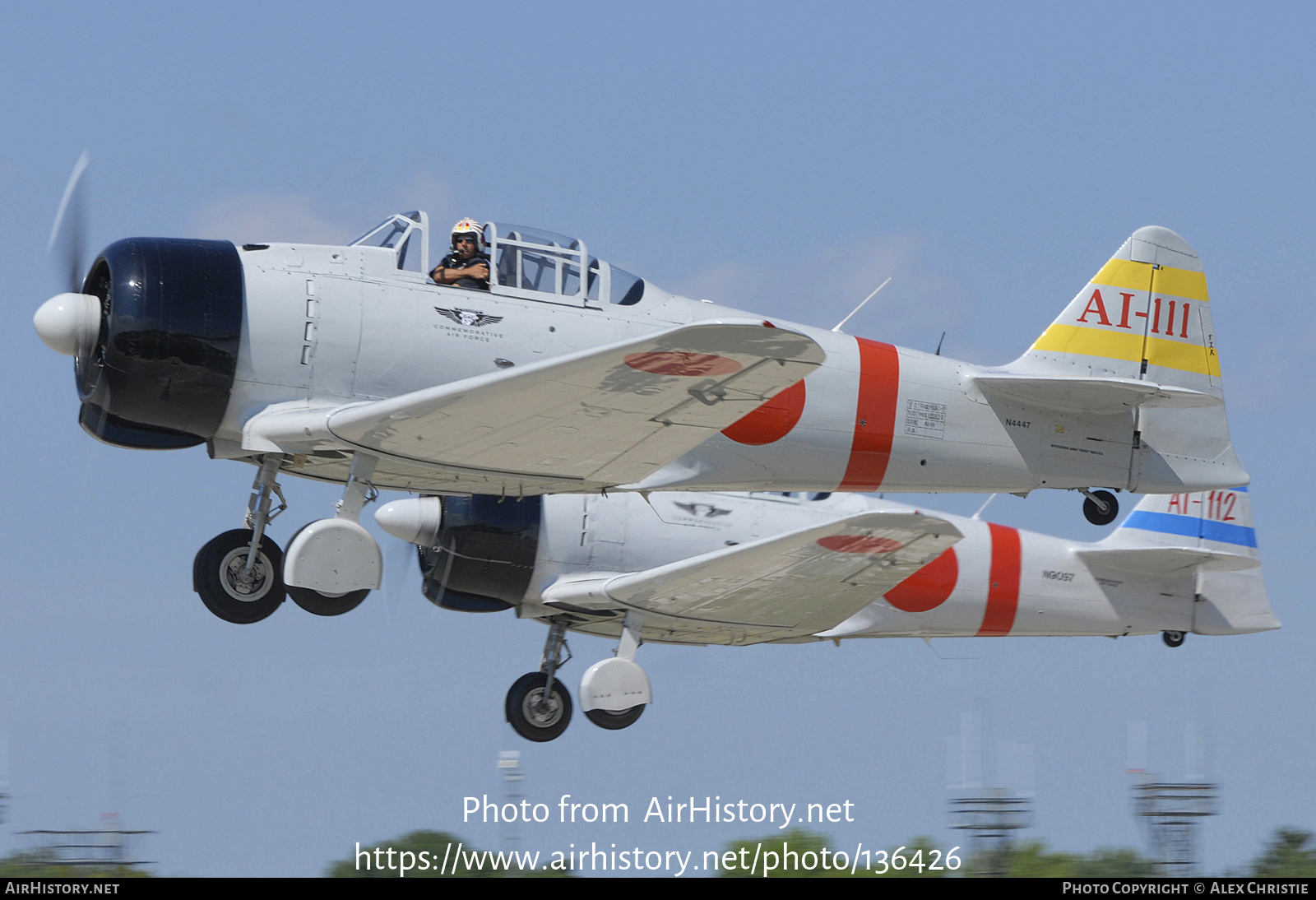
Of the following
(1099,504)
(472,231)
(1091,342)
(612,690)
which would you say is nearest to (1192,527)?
(1091,342)

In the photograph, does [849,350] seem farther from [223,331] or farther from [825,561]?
[223,331]

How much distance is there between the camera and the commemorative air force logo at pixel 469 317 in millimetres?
11023

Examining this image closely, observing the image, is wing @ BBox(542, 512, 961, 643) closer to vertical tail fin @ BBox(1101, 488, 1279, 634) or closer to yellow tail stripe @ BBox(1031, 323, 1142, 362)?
yellow tail stripe @ BBox(1031, 323, 1142, 362)

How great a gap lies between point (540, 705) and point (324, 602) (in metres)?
Answer: 4.71

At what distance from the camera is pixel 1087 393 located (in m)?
12.9

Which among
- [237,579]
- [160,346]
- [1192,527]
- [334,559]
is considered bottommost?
[237,579]

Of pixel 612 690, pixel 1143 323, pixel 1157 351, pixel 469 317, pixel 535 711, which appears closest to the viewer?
pixel 469 317

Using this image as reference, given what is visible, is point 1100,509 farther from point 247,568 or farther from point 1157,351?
point 247,568

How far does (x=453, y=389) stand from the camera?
9.77 metres

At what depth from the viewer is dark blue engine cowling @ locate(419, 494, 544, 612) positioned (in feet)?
50.1

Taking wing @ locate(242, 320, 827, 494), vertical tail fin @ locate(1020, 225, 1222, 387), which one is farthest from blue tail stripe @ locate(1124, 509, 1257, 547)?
wing @ locate(242, 320, 827, 494)

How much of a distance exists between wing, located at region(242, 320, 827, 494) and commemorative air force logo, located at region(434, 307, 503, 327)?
88 centimetres

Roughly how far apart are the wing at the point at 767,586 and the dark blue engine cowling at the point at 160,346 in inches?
197

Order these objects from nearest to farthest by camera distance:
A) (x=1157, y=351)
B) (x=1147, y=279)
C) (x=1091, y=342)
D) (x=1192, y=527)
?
(x=1091, y=342)
(x=1157, y=351)
(x=1147, y=279)
(x=1192, y=527)
